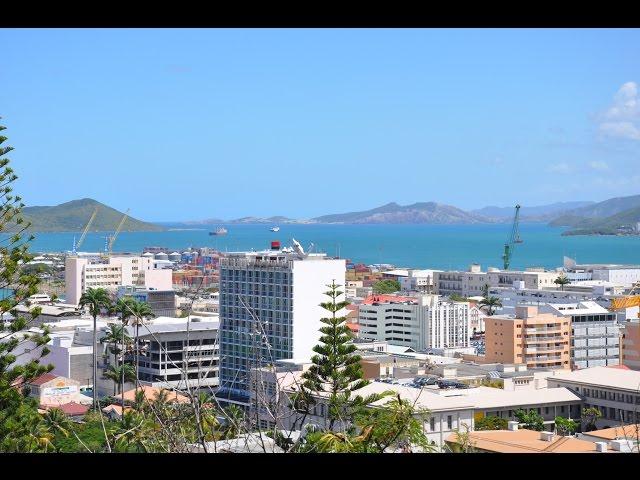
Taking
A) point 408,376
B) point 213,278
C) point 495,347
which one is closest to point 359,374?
point 408,376

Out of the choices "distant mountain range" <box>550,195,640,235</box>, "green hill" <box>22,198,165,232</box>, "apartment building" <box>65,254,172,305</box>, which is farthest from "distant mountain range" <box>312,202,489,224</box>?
"apartment building" <box>65,254,172,305</box>

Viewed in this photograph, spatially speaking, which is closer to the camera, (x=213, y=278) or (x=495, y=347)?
(x=495, y=347)

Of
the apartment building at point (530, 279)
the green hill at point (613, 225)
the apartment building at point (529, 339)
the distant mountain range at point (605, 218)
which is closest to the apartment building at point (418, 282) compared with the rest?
the apartment building at point (530, 279)

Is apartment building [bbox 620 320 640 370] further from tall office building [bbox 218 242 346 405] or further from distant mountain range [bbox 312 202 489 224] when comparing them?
distant mountain range [bbox 312 202 489 224]

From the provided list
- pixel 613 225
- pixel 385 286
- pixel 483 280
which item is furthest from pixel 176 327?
pixel 613 225
